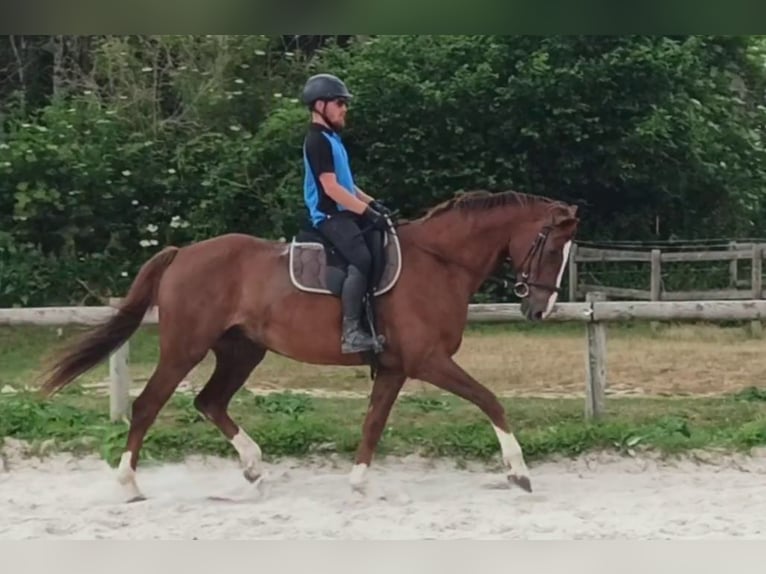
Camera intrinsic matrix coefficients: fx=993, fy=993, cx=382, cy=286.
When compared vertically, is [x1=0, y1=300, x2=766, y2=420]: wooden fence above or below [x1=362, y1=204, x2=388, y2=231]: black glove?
below

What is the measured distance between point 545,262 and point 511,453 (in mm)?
939

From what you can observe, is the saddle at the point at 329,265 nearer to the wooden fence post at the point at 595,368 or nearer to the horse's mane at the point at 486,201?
the horse's mane at the point at 486,201

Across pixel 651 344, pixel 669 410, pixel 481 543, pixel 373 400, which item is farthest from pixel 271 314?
pixel 651 344

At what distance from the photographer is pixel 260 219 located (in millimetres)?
12445

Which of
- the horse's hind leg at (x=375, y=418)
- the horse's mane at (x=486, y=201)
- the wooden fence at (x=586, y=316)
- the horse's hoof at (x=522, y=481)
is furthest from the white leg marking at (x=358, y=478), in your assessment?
the wooden fence at (x=586, y=316)

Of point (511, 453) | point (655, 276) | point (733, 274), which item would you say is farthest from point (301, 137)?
point (511, 453)

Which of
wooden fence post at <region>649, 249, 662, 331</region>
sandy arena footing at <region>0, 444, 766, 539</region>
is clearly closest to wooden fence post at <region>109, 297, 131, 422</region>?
sandy arena footing at <region>0, 444, 766, 539</region>

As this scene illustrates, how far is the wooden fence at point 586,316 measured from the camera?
19.8 feet

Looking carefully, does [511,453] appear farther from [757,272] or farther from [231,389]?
[757,272]

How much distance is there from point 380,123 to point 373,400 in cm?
835

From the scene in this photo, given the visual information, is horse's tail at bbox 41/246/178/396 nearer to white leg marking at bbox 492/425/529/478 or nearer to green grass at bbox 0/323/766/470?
green grass at bbox 0/323/766/470

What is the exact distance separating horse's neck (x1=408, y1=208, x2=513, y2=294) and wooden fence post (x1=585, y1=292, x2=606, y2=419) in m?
1.39

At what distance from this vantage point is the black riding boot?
15.4 feet

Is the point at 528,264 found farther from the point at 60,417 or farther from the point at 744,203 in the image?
the point at 744,203
